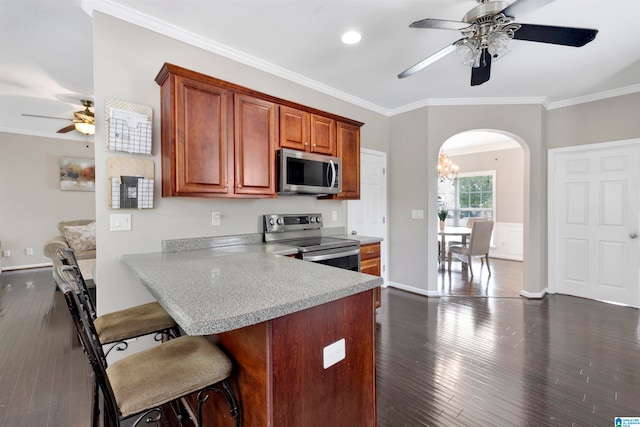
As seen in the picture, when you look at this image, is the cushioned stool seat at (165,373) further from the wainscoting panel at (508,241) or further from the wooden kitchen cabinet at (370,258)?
the wainscoting panel at (508,241)

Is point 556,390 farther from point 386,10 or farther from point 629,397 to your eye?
point 386,10

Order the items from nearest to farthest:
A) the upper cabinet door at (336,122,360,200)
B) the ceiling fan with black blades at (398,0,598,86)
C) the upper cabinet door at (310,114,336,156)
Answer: the ceiling fan with black blades at (398,0,598,86) < the upper cabinet door at (310,114,336,156) < the upper cabinet door at (336,122,360,200)

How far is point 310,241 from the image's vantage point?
3.00 meters

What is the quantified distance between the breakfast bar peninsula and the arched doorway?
4306 mm

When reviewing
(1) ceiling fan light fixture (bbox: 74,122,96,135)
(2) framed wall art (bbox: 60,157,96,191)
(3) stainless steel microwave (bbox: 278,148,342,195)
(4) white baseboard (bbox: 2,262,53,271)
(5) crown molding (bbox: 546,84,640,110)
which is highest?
(5) crown molding (bbox: 546,84,640,110)

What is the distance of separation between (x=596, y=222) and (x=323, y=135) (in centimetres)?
377

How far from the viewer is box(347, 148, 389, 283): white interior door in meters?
4.03

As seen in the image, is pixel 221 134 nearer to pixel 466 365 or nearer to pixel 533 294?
pixel 466 365

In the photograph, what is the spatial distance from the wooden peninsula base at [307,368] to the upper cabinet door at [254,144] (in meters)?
1.48

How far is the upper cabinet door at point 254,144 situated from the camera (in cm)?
244

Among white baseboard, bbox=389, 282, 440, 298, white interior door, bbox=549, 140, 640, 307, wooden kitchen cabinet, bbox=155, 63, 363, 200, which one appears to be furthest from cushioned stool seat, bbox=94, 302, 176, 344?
white interior door, bbox=549, 140, 640, 307

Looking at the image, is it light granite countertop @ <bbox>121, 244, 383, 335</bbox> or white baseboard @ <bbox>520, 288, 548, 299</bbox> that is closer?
light granite countertop @ <bbox>121, 244, 383, 335</bbox>

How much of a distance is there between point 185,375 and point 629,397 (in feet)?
8.80

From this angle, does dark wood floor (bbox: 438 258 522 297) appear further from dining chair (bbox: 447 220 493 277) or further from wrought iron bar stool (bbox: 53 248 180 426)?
wrought iron bar stool (bbox: 53 248 180 426)
